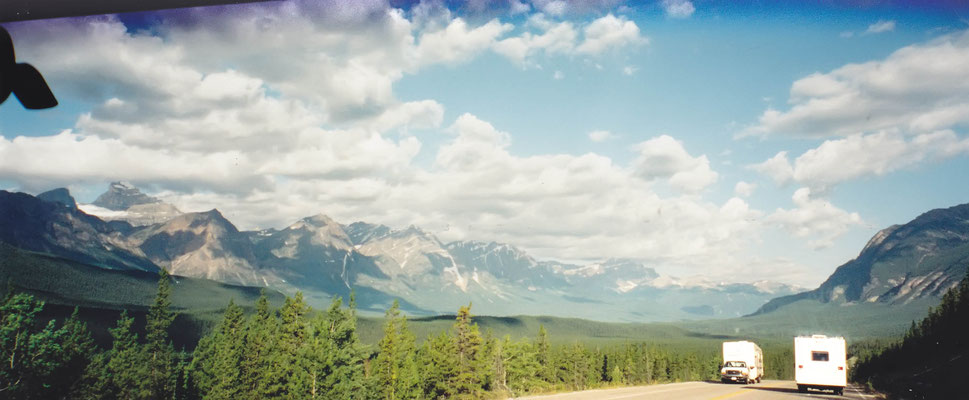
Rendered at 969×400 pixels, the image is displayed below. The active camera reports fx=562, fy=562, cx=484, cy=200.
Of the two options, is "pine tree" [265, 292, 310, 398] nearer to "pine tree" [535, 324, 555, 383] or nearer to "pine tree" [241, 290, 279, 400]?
"pine tree" [241, 290, 279, 400]

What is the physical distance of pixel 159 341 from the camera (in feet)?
213

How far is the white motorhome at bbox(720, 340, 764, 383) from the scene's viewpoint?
4078 cm

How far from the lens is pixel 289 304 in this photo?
190ft

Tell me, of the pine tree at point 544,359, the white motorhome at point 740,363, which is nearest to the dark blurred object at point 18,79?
the white motorhome at point 740,363

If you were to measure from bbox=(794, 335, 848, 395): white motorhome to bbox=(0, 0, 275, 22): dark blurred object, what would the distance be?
31644 millimetres

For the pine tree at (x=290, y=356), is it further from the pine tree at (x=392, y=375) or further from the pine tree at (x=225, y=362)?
the pine tree at (x=392, y=375)

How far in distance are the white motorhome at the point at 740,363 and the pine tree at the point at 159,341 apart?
186ft

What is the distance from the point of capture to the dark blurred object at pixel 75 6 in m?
5.35

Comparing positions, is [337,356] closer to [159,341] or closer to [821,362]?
[159,341]

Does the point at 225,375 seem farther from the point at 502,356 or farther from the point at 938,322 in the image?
the point at 938,322

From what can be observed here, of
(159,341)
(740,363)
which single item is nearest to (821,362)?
(740,363)

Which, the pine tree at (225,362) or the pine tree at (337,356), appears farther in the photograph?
the pine tree at (225,362)

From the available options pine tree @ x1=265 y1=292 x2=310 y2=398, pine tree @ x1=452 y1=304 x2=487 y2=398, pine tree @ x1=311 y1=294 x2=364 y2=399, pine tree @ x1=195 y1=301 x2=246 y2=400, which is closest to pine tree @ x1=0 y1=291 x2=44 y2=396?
pine tree @ x1=195 y1=301 x2=246 y2=400

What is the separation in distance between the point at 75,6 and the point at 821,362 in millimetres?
33970
